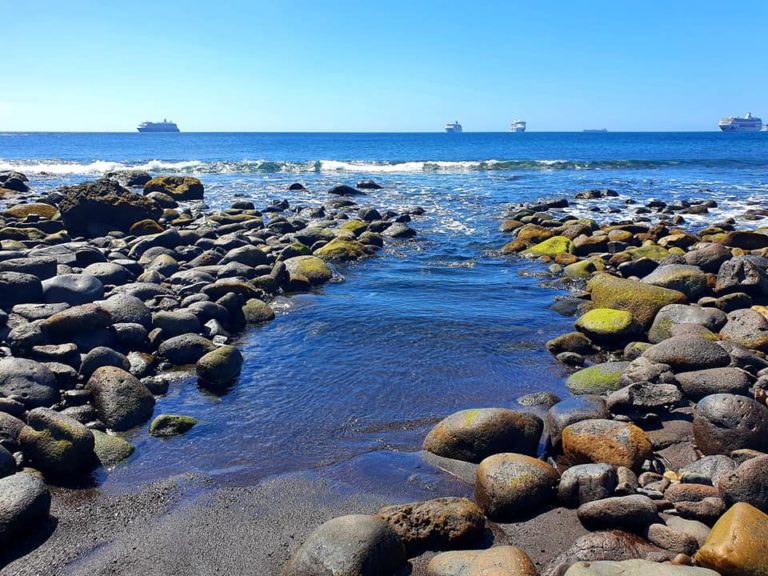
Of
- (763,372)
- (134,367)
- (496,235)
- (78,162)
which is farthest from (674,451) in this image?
(78,162)

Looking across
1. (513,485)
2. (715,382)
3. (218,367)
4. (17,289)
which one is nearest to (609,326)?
(715,382)

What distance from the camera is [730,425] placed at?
6227 millimetres

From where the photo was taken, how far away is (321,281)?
14156mm

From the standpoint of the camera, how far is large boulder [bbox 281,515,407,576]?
4.61m

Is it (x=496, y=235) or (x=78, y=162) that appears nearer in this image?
(x=496, y=235)

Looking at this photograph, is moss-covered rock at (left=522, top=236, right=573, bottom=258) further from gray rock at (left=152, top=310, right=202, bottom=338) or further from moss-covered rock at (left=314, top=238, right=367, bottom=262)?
gray rock at (left=152, top=310, right=202, bottom=338)

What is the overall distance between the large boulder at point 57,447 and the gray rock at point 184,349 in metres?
2.85

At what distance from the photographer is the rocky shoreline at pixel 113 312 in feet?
20.7

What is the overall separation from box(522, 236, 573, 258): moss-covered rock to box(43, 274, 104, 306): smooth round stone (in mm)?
10951

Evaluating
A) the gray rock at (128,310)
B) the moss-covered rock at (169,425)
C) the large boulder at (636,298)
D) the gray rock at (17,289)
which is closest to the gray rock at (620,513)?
the moss-covered rock at (169,425)

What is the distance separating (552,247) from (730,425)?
441 inches

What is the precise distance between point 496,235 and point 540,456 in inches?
567

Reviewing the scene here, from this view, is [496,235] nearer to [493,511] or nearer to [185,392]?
[185,392]

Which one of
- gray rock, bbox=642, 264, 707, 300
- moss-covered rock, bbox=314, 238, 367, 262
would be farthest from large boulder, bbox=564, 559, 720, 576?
moss-covered rock, bbox=314, 238, 367, 262
